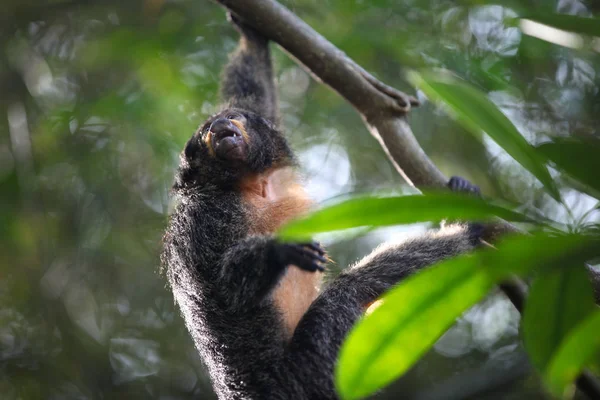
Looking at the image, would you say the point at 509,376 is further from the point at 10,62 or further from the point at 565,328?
the point at 10,62

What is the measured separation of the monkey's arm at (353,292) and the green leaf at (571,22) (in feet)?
11.5

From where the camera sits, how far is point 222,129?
6.45 m

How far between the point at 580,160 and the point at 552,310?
540 millimetres

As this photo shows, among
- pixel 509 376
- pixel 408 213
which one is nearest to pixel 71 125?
pixel 509 376

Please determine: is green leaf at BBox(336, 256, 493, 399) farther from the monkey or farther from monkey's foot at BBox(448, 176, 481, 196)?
monkey's foot at BBox(448, 176, 481, 196)

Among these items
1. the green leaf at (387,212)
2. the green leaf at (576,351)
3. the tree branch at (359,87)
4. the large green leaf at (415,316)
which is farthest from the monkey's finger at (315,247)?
the green leaf at (576,351)

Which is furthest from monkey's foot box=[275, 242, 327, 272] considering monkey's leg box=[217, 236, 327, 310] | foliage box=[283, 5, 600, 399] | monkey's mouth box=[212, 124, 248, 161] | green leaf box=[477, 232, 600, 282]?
green leaf box=[477, 232, 600, 282]

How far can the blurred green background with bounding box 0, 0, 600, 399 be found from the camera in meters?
8.60

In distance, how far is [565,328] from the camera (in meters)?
2.34

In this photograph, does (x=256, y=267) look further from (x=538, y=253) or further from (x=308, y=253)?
(x=538, y=253)

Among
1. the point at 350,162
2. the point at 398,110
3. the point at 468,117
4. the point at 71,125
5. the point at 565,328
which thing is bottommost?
the point at 350,162

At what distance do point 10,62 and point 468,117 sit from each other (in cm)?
849

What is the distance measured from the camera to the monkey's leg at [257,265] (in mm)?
4508

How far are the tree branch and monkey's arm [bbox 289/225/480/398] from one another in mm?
408
